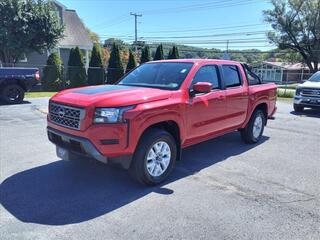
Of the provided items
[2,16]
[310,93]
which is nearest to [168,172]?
[310,93]

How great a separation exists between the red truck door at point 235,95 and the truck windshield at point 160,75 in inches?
42.4

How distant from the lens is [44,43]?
65.8ft

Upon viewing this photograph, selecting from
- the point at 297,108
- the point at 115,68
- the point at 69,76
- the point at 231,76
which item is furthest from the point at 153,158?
the point at 115,68

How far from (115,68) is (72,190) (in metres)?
19.8

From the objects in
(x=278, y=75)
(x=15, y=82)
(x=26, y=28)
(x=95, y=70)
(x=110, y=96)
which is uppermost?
(x=26, y=28)

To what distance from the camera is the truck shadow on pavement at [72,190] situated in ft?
13.0

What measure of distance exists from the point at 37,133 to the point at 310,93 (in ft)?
32.3

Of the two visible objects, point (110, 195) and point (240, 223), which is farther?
point (110, 195)

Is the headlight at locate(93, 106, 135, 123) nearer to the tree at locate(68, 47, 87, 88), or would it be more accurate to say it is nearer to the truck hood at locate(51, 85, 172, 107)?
the truck hood at locate(51, 85, 172, 107)

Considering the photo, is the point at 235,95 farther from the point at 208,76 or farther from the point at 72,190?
the point at 72,190

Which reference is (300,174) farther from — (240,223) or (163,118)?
(163,118)

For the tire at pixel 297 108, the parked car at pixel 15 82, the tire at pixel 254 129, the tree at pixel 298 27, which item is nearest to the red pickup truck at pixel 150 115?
the tire at pixel 254 129

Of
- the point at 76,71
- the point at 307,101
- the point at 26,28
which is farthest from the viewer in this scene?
the point at 76,71

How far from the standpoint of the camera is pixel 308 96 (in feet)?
41.3
